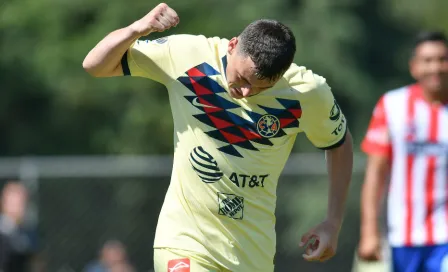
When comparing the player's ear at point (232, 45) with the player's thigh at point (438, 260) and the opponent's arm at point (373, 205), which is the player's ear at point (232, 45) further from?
the player's thigh at point (438, 260)

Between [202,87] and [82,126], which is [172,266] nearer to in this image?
[202,87]

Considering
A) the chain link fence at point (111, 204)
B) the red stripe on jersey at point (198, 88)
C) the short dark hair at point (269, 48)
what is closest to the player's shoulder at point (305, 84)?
the short dark hair at point (269, 48)

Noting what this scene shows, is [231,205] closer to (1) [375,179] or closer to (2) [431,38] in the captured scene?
(1) [375,179]

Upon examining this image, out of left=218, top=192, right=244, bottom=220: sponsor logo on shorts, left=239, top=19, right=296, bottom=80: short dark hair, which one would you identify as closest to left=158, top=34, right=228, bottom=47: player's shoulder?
left=239, top=19, right=296, bottom=80: short dark hair

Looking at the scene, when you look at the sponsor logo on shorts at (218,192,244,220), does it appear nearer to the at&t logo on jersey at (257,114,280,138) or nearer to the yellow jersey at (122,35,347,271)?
the yellow jersey at (122,35,347,271)

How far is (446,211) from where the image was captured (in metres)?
7.01

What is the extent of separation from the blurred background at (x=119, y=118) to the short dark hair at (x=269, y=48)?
7938mm

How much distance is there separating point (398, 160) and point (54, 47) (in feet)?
34.7

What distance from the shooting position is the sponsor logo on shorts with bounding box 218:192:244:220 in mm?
5223

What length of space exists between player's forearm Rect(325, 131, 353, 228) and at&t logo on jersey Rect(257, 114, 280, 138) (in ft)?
1.55

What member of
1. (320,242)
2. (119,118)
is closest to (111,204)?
(119,118)

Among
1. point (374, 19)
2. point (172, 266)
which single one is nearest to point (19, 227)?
point (172, 266)

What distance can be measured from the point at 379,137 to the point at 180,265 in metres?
2.33

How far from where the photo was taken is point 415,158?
6969 millimetres
